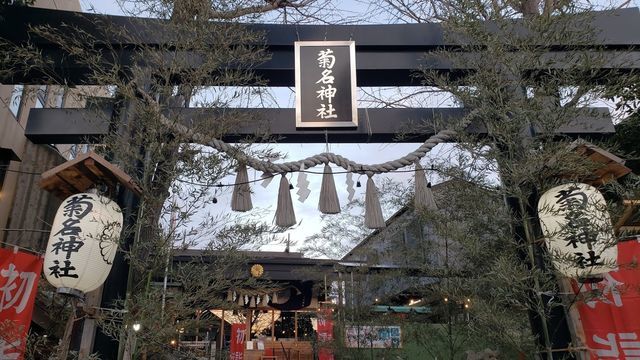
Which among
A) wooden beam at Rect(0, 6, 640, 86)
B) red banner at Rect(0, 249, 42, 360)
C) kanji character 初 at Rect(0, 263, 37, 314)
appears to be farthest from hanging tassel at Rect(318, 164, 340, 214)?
kanji character 初 at Rect(0, 263, 37, 314)

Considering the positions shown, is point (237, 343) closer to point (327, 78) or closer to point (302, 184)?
point (302, 184)

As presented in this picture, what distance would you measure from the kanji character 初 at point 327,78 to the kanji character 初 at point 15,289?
3.64 metres

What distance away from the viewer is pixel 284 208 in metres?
4.35

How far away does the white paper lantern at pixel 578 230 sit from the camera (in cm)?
314

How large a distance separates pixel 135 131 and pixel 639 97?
593 centimetres

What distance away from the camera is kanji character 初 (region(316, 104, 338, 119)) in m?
4.50

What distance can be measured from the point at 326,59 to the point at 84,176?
2.58 metres

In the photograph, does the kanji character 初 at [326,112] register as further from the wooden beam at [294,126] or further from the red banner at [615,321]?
the red banner at [615,321]

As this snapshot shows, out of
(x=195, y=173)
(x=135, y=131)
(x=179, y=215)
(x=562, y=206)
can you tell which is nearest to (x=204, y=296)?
(x=179, y=215)

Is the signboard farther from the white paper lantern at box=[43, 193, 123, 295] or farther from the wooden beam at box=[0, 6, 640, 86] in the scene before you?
the white paper lantern at box=[43, 193, 123, 295]

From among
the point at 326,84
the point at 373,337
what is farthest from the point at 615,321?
the point at 373,337

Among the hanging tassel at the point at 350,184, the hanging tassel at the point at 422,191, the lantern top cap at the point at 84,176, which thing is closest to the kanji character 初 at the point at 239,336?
the hanging tassel at the point at 350,184

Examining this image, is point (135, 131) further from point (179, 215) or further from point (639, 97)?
point (639, 97)

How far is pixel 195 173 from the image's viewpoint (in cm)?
360
